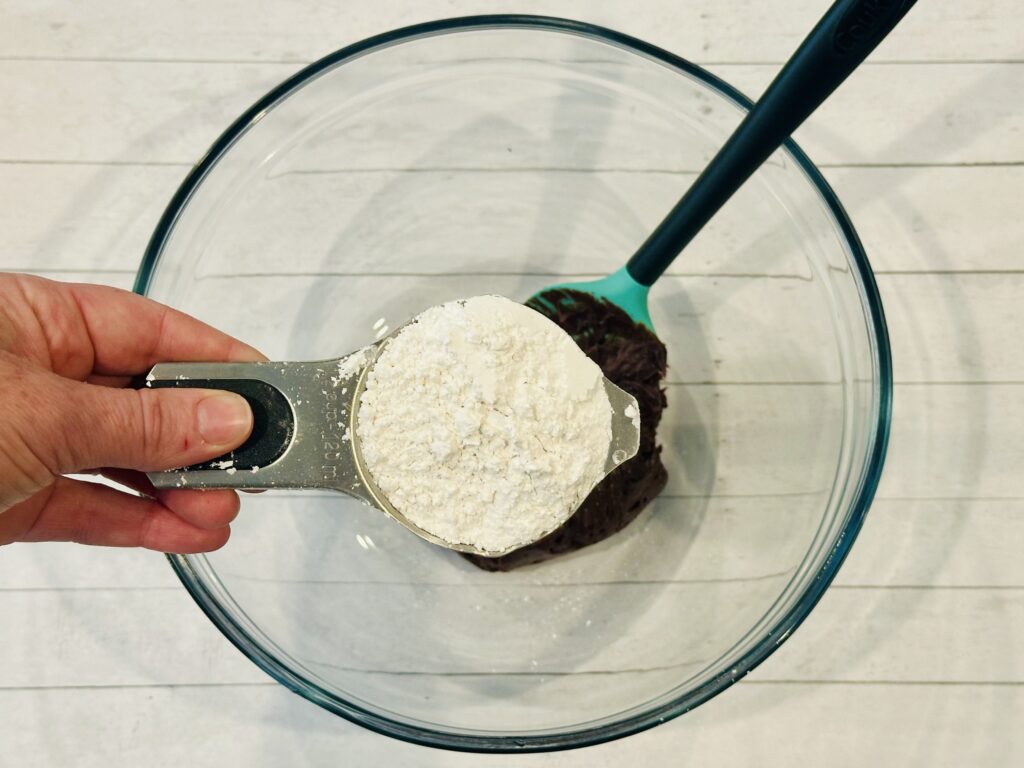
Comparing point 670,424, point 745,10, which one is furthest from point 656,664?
point 745,10

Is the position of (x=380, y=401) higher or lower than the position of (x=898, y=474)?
lower

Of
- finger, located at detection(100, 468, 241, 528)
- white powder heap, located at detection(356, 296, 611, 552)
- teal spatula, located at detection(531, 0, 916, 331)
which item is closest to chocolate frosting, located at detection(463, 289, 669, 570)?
teal spatula, located at detection(531, 0, 916, 331)

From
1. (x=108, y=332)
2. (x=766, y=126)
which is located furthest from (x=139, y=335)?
(x=766, y=126)

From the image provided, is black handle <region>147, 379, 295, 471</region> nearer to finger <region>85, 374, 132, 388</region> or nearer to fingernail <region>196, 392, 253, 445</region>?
fingernail <region>196, 392, 253, 445</region>

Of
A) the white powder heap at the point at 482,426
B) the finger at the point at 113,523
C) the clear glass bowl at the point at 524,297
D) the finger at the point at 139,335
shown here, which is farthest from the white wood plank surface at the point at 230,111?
the white powder heap at the point at 482,426

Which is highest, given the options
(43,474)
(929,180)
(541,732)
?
(929,180)

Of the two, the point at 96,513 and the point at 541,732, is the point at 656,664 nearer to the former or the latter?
the point at 541,732

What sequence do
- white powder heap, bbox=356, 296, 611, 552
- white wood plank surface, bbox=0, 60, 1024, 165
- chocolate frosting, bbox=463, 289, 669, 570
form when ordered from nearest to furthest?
white powder heap, bbox=356, 296, 611, 552, chocolate frosting, bbox=463, 289, 669, 570, white wood plank surface, bbox=0, 60, 1024, 165
